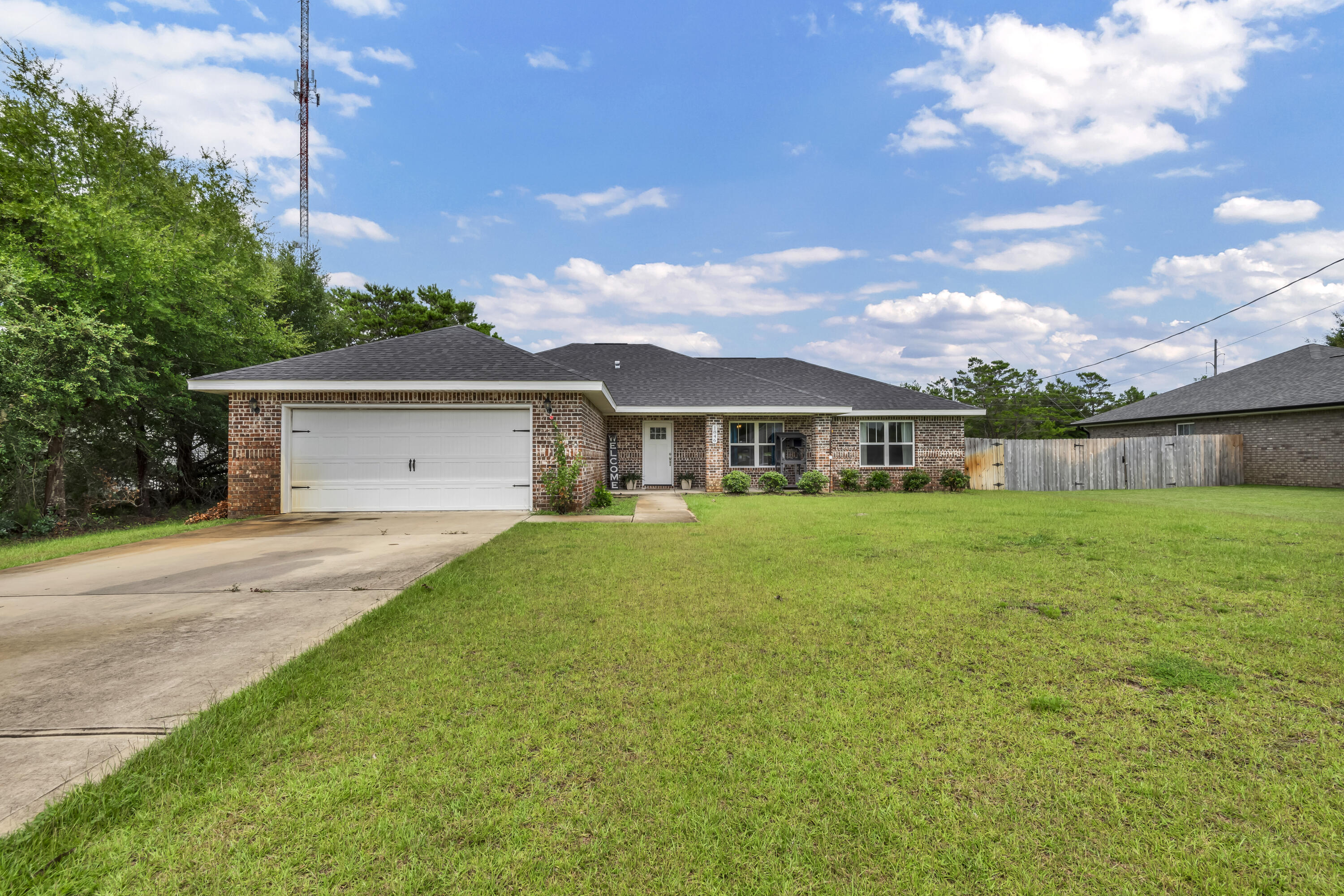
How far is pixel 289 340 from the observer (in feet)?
55.0

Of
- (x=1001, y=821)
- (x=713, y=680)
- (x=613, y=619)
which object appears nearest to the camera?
(x=1001, y=821)

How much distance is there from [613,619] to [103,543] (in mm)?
9299

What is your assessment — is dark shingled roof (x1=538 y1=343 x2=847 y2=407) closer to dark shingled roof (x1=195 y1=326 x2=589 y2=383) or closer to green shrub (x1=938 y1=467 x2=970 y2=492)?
dark shingled roof (x1=195 y1=326 x2=589 y2=383)

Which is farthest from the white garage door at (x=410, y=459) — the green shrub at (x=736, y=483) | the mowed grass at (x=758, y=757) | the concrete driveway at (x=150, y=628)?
the mowed grass at (x=758, y=757)

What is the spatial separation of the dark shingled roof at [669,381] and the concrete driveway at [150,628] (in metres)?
9.62

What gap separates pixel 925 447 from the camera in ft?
59.9

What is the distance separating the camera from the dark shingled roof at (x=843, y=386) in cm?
1808

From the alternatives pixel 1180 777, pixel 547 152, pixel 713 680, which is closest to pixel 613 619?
pixel 713 680

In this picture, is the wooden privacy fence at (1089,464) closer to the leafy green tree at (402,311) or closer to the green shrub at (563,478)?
the green shrub at (563,478)

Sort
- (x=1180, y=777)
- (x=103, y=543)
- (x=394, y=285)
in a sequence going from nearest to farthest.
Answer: (x=1180, y=777)
(x=103, y=543)
(x=394, y=285)

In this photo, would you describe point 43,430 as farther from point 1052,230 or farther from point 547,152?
point 1052,230

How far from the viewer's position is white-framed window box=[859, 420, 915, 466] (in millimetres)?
18375

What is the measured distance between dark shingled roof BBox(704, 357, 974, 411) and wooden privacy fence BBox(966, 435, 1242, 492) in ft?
7.50

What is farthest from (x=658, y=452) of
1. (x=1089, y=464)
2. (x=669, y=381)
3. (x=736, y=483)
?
(x=1089, y=464)
